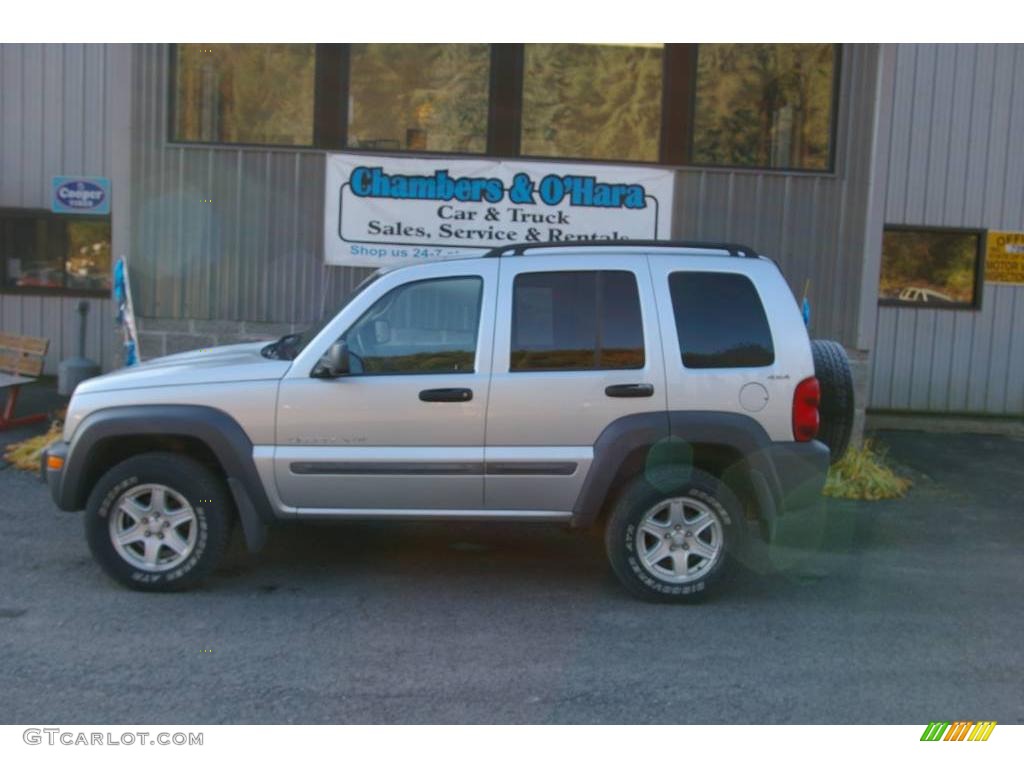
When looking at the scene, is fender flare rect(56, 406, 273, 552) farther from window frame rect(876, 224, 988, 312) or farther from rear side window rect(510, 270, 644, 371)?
window frame rect(876, 224, 988, 312)

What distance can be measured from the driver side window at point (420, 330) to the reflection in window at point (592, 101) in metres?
4.44

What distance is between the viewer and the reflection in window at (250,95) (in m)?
10.1

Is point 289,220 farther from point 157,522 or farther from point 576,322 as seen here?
point 576,322

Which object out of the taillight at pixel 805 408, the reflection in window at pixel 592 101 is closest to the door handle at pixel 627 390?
the taillight at pixel 805 408

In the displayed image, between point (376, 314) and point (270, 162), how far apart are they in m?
4.57

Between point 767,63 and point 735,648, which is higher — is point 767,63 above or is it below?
above

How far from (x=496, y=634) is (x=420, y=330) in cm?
169

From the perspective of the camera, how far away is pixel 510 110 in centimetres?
1006

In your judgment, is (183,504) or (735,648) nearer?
(735,648)

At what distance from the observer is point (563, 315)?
19.7 feet

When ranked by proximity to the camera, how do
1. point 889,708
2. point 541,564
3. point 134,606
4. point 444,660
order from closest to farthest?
1. point 889,708
2. point 444,660
3. point 134,606
4. point 541,564

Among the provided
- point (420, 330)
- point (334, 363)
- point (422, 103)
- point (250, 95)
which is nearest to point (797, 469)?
point (420, 330)

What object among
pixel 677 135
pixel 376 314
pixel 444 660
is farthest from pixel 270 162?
pixel 444 660

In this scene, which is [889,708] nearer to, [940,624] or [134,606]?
[940,624]
